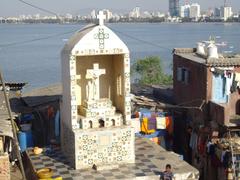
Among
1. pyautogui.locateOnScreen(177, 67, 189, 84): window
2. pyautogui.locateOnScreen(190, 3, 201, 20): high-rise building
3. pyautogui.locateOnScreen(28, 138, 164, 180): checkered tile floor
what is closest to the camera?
pyautogui.locateOnScreen(28, 138, 164, 180): checkered tile floor

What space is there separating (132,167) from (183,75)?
6502mm

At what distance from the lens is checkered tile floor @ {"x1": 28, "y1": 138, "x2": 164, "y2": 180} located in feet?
34.2

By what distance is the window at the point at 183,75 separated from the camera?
53.2 feet

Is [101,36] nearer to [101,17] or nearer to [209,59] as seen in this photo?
[101,17]

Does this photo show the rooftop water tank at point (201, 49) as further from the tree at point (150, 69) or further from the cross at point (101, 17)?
the tree at point (150, 69)

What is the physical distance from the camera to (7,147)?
1298 cm

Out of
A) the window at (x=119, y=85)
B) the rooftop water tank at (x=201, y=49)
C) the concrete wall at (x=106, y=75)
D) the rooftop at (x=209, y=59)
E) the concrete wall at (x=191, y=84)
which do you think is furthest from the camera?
the rooftop water tank at (x=201, y=49)

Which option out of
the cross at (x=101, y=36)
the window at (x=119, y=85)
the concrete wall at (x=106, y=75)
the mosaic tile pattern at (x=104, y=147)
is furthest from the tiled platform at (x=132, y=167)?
the cross at (x=101, y=36)

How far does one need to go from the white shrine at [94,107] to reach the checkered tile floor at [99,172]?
22 centimetres

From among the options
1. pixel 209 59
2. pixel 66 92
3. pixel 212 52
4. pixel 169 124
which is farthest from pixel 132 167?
pixel 212 52

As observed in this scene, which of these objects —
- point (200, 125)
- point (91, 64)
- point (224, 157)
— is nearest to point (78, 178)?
point (91, 64)

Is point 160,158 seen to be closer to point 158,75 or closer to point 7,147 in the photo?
point 7,147

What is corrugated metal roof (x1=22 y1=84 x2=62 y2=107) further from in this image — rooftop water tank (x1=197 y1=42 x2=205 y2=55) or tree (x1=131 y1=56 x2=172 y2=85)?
tree (x1=131 y1=56 x2=172 y2=85)

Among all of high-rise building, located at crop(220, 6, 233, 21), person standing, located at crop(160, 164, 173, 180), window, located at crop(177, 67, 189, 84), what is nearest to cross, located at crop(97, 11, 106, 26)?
person standing, located at crop(160, 164, 173, 180)
